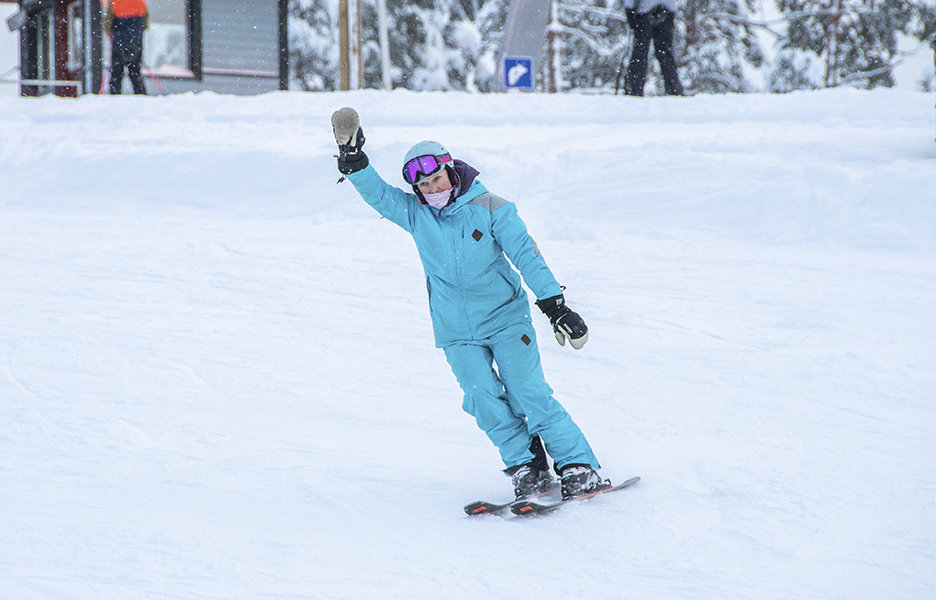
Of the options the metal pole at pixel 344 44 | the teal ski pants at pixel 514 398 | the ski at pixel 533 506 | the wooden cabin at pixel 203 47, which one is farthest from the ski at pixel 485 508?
the wooden cabin at pixel 203 47

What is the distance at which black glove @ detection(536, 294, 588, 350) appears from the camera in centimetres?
296

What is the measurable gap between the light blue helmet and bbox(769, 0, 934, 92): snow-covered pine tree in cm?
2407

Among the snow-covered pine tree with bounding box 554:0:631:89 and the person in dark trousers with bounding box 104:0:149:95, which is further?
the snow-covered pine tree with bounding box 554:0:631:89

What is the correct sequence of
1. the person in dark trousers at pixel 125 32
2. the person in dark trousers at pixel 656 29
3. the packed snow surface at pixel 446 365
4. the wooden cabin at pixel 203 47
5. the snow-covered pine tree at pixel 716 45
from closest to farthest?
1. the packed snow surface at pixel 446 365
2. the person in dark trousers at pixel 656 29
3. the person in dark trousers at pixel 125 32
4. the wooden cabin at pixel 203 47
5. the snow-covered pine tree at pixel 716 45

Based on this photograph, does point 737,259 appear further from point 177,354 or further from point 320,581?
point 320,581

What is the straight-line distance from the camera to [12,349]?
15.7ft

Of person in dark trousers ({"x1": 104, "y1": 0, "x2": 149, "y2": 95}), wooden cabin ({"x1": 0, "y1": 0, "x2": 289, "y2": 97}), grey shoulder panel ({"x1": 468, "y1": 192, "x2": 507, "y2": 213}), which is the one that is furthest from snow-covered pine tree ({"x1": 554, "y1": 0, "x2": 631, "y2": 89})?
grey shoulder panel ({"x1": 468, "y1": 192, "x2": 507, "y2": 213})

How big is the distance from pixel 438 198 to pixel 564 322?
0.61m

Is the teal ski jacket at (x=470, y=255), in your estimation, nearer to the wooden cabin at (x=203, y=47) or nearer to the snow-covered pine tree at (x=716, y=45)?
the wooden cabin at (x=203, y=47)

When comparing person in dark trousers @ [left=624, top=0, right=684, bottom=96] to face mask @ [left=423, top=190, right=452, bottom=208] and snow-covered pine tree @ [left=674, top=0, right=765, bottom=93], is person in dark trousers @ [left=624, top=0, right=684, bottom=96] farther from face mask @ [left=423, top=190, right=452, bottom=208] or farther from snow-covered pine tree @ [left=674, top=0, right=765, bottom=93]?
snow-covered pine tree @ [left=674, top=0, right=765, bottom=93]

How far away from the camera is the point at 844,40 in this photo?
25.3 meters

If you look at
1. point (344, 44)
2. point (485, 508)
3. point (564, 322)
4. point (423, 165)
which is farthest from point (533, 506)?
point (344, 44)

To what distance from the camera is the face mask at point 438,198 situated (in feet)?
10.1

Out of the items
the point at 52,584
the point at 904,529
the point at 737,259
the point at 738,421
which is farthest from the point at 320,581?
the point at 737,259
